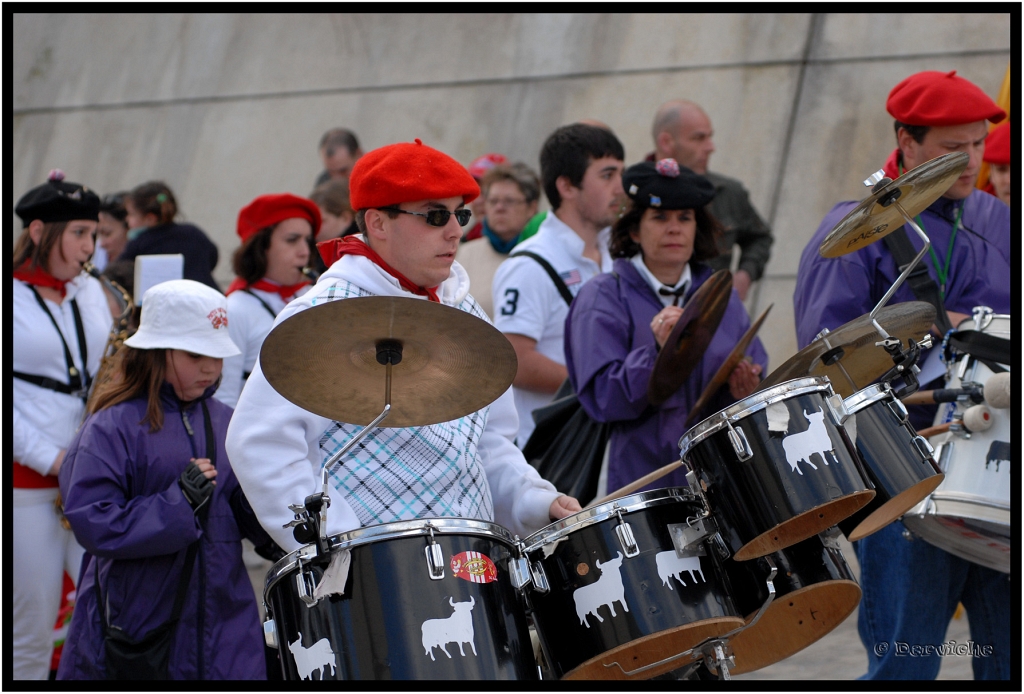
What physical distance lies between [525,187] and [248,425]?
13.0ft

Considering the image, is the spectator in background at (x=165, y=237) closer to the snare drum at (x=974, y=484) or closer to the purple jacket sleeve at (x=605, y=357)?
the purple jacket sleeve at (x=605, y=357)

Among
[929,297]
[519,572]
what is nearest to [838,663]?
[929,297]

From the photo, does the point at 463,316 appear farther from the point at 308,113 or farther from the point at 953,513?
the point at 308,113

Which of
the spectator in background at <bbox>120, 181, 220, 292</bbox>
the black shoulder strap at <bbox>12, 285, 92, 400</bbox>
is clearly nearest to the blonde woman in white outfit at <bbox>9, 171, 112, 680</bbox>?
the black shoulder strap at <bbox>12, 285, 92, 400</bbox>

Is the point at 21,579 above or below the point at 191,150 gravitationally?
below

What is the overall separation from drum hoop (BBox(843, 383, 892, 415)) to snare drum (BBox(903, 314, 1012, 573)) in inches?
20.3

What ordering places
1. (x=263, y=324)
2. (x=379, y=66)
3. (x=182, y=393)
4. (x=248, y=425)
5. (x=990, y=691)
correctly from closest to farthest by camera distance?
1. (x=248, y=425)
2. (x=990, y=691)
3. (x=182, y=393)
4. (x=263, y=324)
5. (x=379, y=66)

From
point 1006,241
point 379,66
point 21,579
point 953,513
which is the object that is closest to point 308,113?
point 379,66

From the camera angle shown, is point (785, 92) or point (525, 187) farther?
point (785, 92)

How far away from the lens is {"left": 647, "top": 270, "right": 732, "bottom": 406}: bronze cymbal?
3896 millimetres

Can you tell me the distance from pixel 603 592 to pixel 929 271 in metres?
2.11

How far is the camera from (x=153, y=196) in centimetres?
709

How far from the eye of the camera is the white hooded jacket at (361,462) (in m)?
2.87

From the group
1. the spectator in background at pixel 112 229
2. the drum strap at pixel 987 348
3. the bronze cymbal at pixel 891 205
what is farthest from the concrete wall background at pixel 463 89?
the bronze cymbal at pixel 891 205
